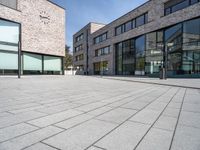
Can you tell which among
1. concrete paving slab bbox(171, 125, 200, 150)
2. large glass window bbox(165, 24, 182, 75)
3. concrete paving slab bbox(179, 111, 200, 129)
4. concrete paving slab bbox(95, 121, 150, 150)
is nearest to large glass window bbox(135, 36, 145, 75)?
large glass window bbox(165, 24, 182, 75)

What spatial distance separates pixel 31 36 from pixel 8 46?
4.40 m

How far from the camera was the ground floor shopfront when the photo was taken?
71.7ft

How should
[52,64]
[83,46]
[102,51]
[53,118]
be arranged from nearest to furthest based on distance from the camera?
[53,118] → [52,64] → [102,51] → [83,46]

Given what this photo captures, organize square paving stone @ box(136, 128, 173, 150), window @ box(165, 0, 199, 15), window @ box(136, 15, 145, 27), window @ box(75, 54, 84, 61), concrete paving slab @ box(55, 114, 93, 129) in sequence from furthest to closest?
window @ box(75, 54, 84, 61)
window @ box(136, 15, 145, 27)
window @ box(165, 0, 199, 15)
concrete paving slab @ box(55, 114, 93, 129)
square paving stone @ box(136, 128, 173, 150)

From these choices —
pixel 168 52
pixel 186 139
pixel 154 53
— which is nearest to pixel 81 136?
pixel 186 139

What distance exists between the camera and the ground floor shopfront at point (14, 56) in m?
21.8

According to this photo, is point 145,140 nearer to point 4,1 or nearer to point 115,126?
point 115,126

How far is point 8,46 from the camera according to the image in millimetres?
22469

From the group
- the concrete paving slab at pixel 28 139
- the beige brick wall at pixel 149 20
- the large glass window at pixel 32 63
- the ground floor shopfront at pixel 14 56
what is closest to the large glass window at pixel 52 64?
the ground floor shopfront at pixel 14 56

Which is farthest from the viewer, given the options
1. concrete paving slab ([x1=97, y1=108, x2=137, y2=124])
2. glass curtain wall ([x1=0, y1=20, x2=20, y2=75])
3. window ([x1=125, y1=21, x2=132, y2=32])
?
window ([x1=125, y1=21, x2=132, y2=32])

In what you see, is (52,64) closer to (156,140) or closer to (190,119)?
(190,119)

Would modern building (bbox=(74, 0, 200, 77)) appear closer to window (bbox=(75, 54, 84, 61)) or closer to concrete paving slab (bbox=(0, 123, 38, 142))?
concrete paving slab (bbox=(0, 123, 38, 142))

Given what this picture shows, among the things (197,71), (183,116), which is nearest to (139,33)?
(197,71)

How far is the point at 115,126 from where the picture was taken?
11.3 feet
